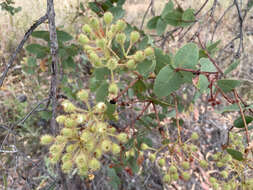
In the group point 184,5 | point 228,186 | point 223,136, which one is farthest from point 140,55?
point 223,136

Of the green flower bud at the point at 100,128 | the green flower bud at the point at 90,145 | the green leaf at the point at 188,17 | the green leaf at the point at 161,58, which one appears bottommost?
the green flower bud at the point at 90,145

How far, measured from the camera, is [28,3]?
1.43 m

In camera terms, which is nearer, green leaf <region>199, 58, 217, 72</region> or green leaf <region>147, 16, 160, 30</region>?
green leaf <region>199, 58, 217, 72</region>

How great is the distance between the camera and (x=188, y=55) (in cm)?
80

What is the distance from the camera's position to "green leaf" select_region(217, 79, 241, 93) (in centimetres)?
84

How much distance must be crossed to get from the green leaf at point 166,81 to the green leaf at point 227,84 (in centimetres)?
18

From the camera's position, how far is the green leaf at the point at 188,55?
797mm

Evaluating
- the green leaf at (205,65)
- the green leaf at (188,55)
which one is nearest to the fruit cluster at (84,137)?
the green leaf at (188,55)

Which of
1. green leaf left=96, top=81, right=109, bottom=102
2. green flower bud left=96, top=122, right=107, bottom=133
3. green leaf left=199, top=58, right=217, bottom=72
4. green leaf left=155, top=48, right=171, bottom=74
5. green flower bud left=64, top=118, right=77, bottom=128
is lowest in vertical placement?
green flower bud left=96, top=122, right=107, bottom=133

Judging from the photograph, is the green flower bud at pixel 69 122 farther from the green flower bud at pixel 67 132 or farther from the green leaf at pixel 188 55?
the green leaf at pixel 188 55

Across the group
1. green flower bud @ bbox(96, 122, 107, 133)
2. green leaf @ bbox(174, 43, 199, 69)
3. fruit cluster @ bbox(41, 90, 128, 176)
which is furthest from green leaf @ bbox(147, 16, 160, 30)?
green flower bud @ bbox(96, 122, 107, 133)

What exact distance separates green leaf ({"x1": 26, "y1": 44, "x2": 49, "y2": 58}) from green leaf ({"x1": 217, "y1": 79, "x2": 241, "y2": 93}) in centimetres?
112

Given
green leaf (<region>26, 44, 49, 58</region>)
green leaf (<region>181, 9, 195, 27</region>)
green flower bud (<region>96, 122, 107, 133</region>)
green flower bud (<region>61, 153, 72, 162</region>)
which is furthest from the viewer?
green leaf (<region>26, 44, 49, 58</region>)

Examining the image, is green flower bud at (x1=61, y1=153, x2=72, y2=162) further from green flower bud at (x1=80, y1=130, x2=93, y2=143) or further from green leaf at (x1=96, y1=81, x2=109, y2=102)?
green leaf at (x1=96, y1=81, x2=109, y2=102)
